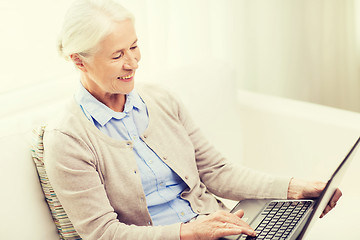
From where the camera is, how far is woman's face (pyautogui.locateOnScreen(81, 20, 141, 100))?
54.9 inches

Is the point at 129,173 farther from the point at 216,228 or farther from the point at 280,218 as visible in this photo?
the point at 280,218

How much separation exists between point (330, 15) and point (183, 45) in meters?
1.01

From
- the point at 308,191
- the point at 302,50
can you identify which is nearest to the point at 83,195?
the point at 308,191

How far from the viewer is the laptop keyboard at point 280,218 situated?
135 centimetres

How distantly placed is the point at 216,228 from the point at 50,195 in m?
0.45

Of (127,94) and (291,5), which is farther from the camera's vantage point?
(291,5)

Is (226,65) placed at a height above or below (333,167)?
above

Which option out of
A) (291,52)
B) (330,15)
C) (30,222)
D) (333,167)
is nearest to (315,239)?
(333,167)

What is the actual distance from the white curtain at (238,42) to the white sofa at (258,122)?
56mm

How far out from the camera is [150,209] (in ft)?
4.96

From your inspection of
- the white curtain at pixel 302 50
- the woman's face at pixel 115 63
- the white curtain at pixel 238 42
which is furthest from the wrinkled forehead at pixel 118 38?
the white curtain at pixel 302 50

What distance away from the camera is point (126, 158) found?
1.46 metres

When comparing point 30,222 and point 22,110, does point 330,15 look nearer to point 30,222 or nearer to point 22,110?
point 22,110

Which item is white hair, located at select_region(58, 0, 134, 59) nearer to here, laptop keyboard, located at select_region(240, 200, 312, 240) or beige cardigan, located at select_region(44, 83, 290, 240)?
beige cardigan, located at select_region(44, 83, 290, 240)
